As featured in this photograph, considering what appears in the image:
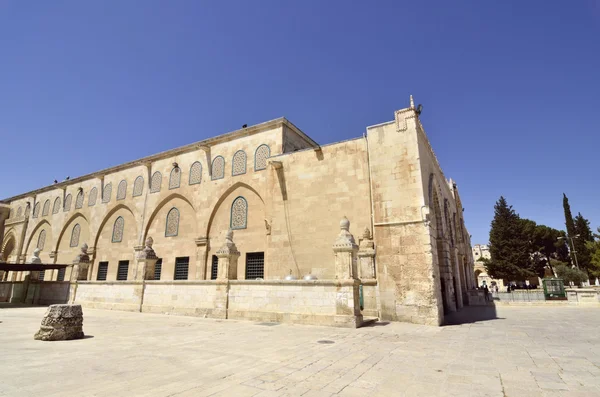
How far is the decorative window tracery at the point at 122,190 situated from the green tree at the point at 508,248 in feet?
133

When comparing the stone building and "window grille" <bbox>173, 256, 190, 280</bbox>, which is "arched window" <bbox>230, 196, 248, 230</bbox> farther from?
"window grille" <bbox>173, 256, 190, 280</bbox>

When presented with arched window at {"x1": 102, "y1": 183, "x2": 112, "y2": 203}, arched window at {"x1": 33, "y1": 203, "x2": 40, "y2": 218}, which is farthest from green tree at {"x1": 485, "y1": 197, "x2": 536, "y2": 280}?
arched window at {"x1": 33, "y1": 203, "x2": 40, "y2": 218}

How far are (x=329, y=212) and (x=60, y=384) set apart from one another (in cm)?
1024

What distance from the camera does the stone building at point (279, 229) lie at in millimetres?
A: 10164

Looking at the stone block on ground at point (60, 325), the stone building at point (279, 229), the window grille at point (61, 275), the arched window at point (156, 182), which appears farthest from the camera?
the window grille at point (61, 275)

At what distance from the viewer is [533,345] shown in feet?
21.3

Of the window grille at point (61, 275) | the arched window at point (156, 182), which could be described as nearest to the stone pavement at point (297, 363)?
the arched window at point (156, 182)

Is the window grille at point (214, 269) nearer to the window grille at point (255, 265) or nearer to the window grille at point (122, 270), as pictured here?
the window grille at point (255, 265)

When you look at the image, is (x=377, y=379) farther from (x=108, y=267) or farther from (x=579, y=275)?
(x=579, y=275)

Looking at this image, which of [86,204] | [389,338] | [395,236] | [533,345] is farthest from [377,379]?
[86,204]

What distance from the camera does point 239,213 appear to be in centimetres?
1588

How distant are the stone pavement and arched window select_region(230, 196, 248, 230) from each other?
795 centimetres

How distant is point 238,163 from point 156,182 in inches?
254

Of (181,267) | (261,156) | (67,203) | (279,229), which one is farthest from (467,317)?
(67,203)
